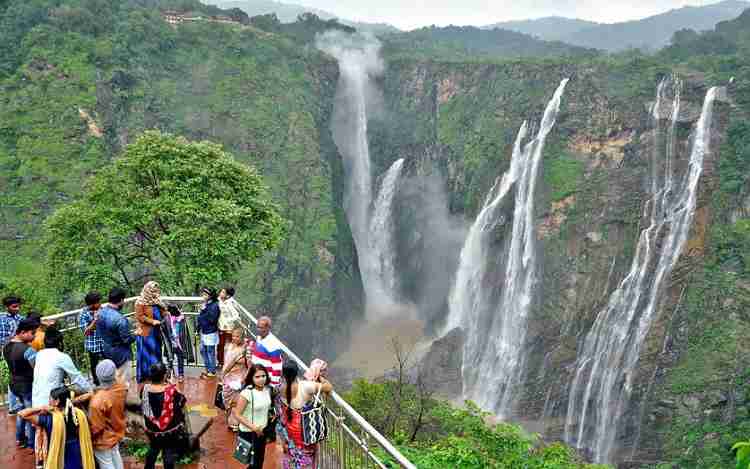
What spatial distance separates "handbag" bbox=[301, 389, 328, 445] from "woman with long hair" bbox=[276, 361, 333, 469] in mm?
36

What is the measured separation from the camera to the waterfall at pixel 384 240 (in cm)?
4244

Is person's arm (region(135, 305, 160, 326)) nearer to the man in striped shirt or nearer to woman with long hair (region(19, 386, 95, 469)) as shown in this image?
the man in striped shirt

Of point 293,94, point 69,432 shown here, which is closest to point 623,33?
point 293,94

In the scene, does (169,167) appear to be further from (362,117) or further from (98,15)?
(362,117)

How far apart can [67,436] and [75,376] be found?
0.65 m

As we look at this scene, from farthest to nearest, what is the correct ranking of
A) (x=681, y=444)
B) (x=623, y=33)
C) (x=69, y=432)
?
(x=623, y=33)
(x=681, y=444)
(x=69, y=432)

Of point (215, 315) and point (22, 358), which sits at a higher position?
point (22, 358)

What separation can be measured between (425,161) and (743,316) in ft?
84.3

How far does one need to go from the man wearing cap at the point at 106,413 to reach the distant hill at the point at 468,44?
5079 cm

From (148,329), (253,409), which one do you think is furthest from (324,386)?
(148,329)

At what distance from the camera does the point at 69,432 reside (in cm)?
503

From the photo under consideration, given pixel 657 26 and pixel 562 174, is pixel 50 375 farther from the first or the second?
pixel 657 26

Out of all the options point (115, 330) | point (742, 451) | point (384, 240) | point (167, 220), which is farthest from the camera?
point (384, 240)

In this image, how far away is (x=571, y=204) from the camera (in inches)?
1155
